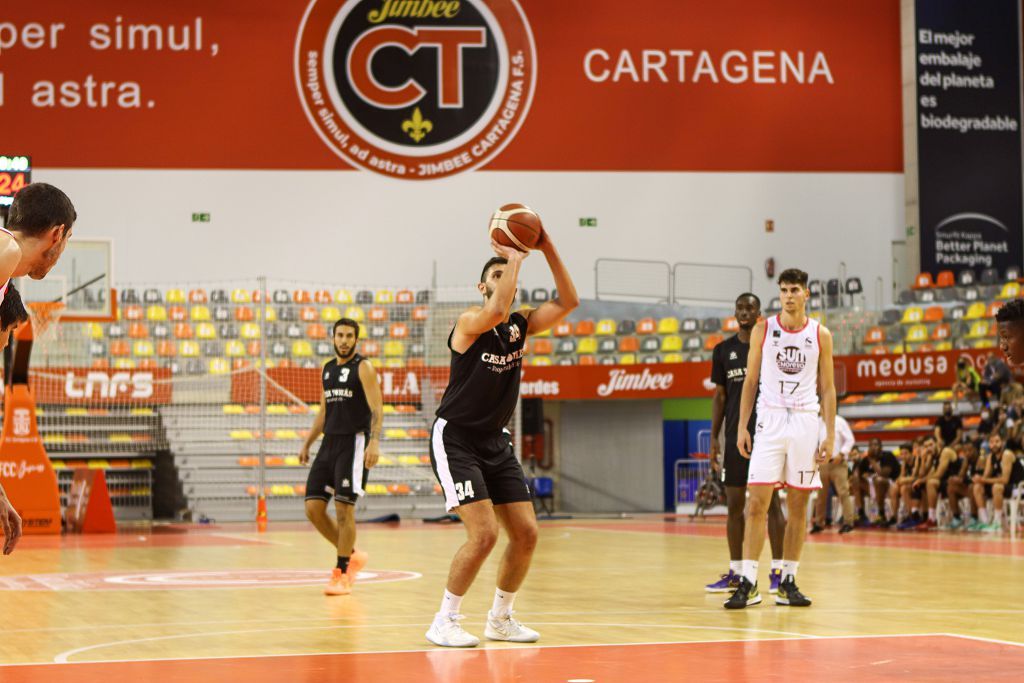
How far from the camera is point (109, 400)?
25562 millimetres

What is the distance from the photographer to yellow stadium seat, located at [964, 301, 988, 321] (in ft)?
85.9

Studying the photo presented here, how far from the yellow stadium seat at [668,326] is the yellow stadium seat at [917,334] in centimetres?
490

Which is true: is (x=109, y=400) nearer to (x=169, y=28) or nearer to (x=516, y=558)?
(x=169, y=28)

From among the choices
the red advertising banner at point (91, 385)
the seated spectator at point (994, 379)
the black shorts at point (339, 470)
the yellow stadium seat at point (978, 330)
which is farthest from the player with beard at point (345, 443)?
the yellow stadium seat at point (978, 330)

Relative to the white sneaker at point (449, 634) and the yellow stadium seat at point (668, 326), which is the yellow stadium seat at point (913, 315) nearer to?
the yellow stadium seat at point (668, 326)

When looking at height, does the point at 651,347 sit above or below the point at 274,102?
below

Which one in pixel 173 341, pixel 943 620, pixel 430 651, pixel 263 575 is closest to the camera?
pixel 430 651

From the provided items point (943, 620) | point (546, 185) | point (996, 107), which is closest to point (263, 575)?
point (943, 620)

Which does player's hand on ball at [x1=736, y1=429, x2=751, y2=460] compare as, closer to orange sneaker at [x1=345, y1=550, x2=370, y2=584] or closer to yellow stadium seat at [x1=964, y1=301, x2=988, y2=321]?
orange sneaker at [x1=345, y1=550, x2=370, y2=584]

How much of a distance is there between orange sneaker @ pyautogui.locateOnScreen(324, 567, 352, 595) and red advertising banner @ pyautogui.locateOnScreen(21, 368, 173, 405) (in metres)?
15.9

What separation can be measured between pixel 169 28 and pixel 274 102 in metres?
2.84

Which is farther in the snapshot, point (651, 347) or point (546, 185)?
point (546, 185)

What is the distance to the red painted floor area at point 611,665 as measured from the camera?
570 centimetres

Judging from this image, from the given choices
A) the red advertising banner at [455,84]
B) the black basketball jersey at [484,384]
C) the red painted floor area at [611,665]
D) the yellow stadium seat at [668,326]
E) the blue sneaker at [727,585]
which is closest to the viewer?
the red painted floor area at [611,665]
